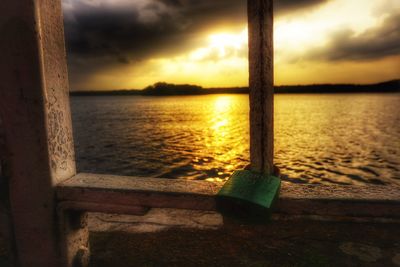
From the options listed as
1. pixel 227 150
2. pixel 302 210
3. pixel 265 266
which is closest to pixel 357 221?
pixel 265 266

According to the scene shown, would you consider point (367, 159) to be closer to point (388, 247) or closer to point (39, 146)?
point (388, 247)

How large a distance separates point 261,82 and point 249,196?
0.68 meters

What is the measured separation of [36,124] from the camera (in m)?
2.16

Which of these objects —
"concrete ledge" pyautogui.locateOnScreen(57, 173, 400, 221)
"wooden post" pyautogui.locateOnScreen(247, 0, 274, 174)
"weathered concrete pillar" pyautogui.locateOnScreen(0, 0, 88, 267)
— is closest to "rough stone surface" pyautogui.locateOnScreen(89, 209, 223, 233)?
"weathered concrete pillar" pyautogui.locateOnScreen(0, 0, 88, 267)

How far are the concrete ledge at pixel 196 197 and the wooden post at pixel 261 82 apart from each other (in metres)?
0.43

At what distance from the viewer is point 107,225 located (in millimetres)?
3680

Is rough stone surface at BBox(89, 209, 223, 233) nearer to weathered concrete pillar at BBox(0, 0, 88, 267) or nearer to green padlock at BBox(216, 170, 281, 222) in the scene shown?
weathered concrete pillar at BBox(0, 0, 88, 267)

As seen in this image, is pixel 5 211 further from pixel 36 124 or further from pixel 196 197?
pixel 196 197

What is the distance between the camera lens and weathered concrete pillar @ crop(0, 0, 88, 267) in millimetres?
2100

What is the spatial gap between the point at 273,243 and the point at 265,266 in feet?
1.65

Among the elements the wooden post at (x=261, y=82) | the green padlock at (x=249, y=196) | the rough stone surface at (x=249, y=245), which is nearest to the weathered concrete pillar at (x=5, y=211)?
the rough stone surface at (x=249, y=245)

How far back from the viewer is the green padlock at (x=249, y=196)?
60.2 inches

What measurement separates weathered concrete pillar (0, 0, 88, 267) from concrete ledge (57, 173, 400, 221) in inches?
8.1

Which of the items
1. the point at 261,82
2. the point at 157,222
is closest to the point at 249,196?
the point at 261,82
